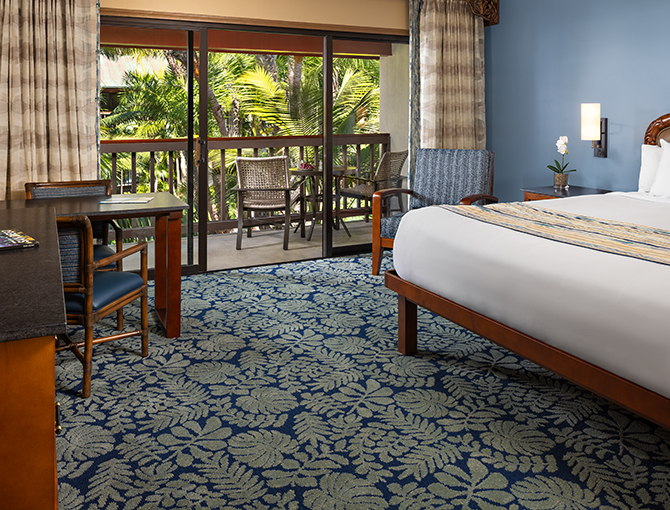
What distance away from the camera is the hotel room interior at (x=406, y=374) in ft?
6.05

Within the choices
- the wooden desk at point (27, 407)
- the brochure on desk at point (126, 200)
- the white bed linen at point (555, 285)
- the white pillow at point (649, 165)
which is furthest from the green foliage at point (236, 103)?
the wooden desk at point (27, 407)

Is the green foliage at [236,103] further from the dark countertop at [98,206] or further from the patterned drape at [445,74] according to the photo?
the dark countertop at [98,206]

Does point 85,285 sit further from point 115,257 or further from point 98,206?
point 98,206

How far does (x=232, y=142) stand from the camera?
6.78 m

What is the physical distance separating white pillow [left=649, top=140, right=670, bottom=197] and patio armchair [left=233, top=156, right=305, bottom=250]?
11.0 feet

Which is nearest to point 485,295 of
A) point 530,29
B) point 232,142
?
point 530,29

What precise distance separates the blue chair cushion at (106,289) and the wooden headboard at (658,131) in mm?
3608

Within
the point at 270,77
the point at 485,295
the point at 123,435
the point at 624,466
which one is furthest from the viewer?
the point at 270,77

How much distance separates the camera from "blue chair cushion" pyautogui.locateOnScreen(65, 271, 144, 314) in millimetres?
2582

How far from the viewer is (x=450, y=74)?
18.1 feet

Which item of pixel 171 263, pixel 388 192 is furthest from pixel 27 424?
pixel 388 192

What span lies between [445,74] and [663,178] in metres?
2.44

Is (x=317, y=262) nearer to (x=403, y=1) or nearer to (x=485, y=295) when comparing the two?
(x=403, y=1)

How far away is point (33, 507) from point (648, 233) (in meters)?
2.50
